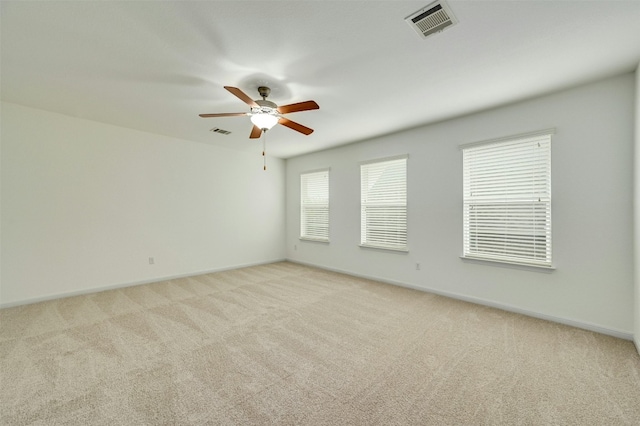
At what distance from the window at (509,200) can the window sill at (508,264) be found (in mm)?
28

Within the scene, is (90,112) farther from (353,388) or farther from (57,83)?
(353,388)

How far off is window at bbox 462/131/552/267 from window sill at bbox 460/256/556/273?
0.09 feet

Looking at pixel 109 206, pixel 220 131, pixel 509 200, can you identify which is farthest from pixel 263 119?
pixel 109 206

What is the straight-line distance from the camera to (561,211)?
3.00 metres

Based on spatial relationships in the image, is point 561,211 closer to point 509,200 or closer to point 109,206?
point 509,200

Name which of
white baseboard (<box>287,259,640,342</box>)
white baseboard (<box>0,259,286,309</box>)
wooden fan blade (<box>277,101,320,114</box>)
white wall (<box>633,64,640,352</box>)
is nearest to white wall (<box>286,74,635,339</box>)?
white baseboard (<box>287,259,640,342</box>)

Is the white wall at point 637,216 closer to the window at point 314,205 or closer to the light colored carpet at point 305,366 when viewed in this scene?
the light colored carpet at point 305,366

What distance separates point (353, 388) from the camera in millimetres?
1925

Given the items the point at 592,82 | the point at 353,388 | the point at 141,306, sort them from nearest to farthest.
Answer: the point at 353,388 < the point at 592,82 < the point at 141,306

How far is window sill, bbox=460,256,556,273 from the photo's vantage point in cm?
310

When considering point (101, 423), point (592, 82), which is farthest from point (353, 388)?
point (592, 82)

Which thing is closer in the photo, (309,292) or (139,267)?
(309,292)

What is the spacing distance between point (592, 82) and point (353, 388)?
3946 mm

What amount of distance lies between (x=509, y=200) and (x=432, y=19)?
8.19ft
